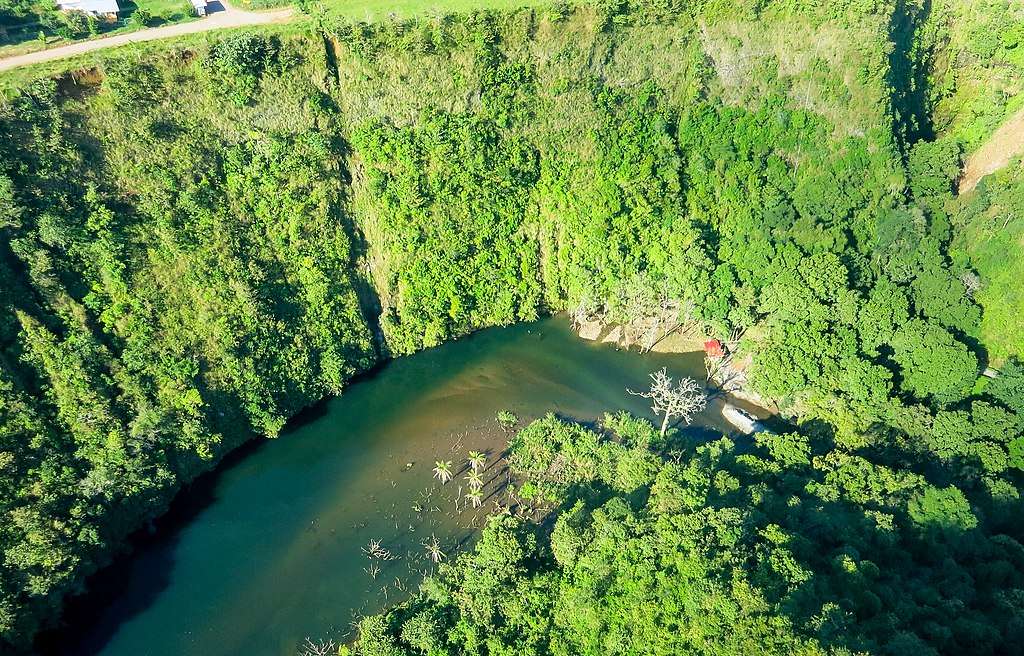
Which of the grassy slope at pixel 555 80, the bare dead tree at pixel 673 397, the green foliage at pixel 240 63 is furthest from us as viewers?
the green foliage at pixel 240 63

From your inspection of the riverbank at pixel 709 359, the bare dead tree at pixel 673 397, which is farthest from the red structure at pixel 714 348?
the bare dead tree at pixel 673 397

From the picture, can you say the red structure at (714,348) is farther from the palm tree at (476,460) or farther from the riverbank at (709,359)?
the palm tree at (476,460)

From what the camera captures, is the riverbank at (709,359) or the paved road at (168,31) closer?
the paved road at (168,31)

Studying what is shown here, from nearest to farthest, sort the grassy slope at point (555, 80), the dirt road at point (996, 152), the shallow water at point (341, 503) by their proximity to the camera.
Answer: the shallow water at point (341, 503) → the grassy slope at point (555, 80) → the dirt road at point (996, 152)

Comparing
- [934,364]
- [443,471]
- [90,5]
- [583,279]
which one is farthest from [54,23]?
[934,364]

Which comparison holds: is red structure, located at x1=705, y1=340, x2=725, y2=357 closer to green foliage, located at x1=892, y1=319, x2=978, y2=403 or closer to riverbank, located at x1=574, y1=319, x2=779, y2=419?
riverbank, located at x1=574, y1=319, x2=779, y2=419

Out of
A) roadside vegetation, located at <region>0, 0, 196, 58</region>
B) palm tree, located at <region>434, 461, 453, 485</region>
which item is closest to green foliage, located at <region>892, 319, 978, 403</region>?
palm tree, located at <region>434, 461, 453, 485</region>
